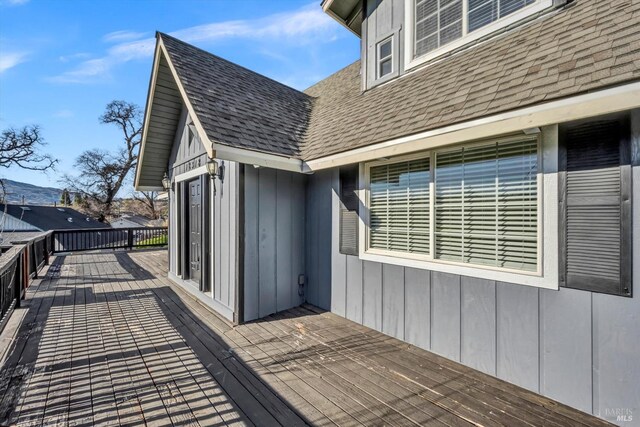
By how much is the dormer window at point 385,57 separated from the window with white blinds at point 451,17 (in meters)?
0.45

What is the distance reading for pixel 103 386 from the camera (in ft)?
8.75

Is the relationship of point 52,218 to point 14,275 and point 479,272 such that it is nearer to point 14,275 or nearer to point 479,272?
point 14,275

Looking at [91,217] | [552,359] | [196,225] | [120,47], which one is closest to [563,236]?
[552,359]

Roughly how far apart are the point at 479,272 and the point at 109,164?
1050 inches

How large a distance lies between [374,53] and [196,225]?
15.4ft

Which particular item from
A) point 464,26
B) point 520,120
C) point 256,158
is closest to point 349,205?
point 256,158

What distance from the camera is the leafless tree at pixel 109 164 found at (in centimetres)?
2164

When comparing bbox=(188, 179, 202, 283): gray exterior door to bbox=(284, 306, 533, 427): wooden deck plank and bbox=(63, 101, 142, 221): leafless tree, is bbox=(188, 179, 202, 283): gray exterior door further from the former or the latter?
bbox=(63, 101, 142, 221): leafless tree

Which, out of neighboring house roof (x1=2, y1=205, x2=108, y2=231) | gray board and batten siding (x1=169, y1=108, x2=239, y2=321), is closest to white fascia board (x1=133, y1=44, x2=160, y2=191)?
gray board and batten siding (x1=169, y1=108, x2=239, y2=321)

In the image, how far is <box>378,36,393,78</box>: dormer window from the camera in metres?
4.66

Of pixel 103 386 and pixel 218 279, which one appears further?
pixel 218 279

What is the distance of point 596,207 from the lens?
2.22 m

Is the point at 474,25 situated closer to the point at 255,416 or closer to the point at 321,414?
the point at 321,414

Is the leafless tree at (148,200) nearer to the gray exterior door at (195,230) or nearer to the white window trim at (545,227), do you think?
the gray exterior door at (195,230)
